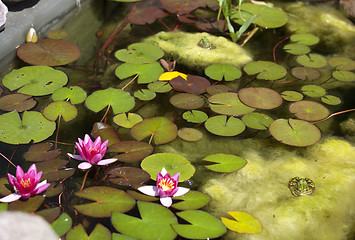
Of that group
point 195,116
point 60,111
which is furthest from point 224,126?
point 60,111

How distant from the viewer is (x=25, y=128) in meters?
1.93

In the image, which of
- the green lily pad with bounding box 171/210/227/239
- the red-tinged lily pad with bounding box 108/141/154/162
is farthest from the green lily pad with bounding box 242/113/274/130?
the green lily pad with bounding box 171/210/227/239

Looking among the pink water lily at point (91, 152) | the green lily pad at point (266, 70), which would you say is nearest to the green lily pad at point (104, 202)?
the pink water lily at point (91, 152)

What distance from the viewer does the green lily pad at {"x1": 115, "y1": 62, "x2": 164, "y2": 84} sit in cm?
233

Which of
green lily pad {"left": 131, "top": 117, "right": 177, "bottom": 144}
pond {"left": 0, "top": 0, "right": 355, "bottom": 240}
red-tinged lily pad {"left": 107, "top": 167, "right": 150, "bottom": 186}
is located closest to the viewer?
pond {"left": 0, "top": 0, "right": 355, "bottom": 240}

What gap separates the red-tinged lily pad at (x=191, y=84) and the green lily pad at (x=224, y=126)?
0.25 metres

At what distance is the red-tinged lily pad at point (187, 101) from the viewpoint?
7.07ft

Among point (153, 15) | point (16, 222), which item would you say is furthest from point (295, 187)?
point (153, 15)

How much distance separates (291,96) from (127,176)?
1.07 metres

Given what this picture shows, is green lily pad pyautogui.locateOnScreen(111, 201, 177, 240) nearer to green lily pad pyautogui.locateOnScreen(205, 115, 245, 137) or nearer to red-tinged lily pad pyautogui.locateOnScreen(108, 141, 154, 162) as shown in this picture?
red-tinged lily pad pyautogui.locateOnScreen(108, 141, 154, 162)

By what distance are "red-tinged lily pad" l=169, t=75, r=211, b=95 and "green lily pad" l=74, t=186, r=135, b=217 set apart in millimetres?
829

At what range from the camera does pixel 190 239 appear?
150cm

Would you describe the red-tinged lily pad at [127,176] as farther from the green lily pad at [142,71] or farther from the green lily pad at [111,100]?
the green lily pad at [142,71]

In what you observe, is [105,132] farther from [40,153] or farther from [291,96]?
[291,96]
